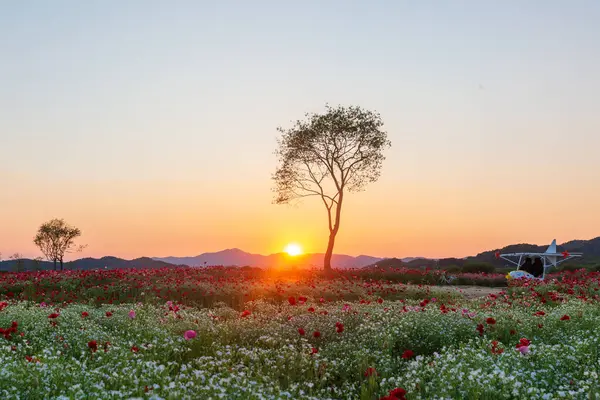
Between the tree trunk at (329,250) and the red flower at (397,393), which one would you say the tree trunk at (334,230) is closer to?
the tree trunk at (329,250)

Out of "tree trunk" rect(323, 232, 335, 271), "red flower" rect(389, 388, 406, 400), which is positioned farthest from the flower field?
"tree trunk" rect(323, 232, 335, 271)

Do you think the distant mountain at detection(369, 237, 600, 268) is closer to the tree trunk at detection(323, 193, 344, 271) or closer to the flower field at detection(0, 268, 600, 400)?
the tree trunk at detection(323, 193, 344, 271)

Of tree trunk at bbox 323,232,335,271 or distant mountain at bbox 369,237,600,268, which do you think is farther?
distant mountain at bbox 369,237,600,268

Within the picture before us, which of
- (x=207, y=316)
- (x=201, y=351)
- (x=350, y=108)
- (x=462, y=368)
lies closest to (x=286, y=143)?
(x=350, y=108)

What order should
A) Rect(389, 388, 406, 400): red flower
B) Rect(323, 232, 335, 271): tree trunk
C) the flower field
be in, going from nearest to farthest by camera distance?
Rect(389, 388, 406, 400): red flower
the flower field
Rect(323, 232, 335, 271): tree trunk

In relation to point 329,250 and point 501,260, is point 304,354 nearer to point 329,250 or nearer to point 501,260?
point 329,250

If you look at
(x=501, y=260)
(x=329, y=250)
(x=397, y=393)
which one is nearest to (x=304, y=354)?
(x=397, y=393)

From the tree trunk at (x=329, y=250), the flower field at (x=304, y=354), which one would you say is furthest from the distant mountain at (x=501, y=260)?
the flower field at (x=304, y=354)

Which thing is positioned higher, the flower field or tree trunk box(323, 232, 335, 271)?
tree trunk box(323, 232, 335, 271)

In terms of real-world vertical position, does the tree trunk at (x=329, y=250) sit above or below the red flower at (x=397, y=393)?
above

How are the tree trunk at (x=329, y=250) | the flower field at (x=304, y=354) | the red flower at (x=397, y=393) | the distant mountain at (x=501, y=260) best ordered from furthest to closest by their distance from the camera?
the distant mountain at (x=501, y=260), the tree trunk at (x=329, y=250), the flower field at (x=304, y=354), the red flower at (x=397, y=393)

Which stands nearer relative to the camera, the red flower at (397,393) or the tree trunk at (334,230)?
the red flower at (397,393)

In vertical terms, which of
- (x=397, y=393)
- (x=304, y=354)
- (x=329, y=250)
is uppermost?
(x=329, y=250)

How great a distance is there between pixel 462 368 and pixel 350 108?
33.2 meters
